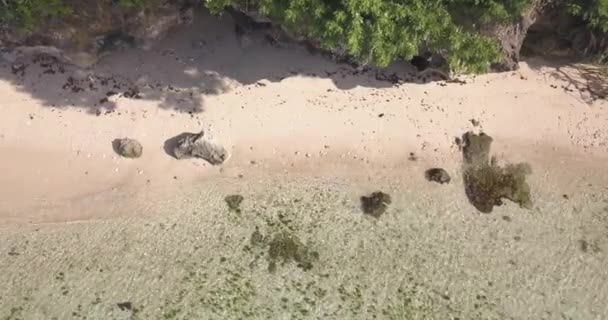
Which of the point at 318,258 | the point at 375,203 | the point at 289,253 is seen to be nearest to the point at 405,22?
the point at 375,203

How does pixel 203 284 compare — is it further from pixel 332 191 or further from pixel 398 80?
pixel 398 80

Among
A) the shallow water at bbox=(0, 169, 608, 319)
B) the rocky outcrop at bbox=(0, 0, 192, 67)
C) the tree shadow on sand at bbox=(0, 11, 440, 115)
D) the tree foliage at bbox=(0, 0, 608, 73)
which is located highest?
the tree foliage at bbox=(0, 0, 608, 73)

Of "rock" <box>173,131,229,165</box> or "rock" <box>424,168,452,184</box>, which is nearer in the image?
"rock" <box>173,131,229,165</box>

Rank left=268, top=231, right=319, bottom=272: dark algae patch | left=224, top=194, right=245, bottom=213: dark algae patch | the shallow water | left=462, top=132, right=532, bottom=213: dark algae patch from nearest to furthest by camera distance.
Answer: the shallow water
left=268, top=231, right=319, bottom=272: dark algae patch
left=224, top=194, right=245, bottom=213: dark algae patch
left=462, top=132, right=532, bottom=213: dark algae patch

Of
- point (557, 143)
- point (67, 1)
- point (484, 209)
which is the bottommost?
point (484, 209)

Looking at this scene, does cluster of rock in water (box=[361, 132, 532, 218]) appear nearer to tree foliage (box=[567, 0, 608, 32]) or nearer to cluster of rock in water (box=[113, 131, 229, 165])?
tree foliage (box=[567, 0, 608, 32])

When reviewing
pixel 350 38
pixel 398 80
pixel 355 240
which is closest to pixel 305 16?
pixel 350 38

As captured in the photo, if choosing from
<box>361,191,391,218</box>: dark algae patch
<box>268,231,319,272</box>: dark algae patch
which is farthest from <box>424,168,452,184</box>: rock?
<box>268,231,319,272</box>: dark algae patch
